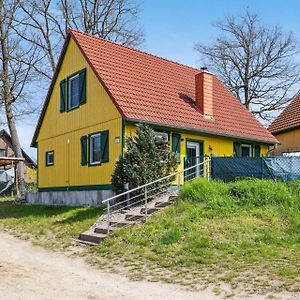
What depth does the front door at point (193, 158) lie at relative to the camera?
20.2m

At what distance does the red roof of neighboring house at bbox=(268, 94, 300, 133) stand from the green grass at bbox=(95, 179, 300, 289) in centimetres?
1334

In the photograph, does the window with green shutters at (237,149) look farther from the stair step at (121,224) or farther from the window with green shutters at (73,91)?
the stair step at (121,224)

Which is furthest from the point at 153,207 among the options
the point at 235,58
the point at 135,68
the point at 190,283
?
the point at 235,58

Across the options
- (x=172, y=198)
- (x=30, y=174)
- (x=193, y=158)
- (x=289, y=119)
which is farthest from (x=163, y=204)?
(x=30, y=174)

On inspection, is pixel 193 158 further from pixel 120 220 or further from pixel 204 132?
pixel 120 220

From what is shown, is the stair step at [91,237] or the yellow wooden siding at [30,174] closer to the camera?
the stair step at [91,237]

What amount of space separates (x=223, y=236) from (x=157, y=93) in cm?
1037

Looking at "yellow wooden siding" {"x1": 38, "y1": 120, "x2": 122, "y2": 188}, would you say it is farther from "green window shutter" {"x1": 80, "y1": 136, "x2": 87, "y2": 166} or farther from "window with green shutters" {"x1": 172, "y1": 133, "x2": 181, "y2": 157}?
"window with green shutters" {"x1": 172, "y1": 133, "x2": 181, "y2": 157}

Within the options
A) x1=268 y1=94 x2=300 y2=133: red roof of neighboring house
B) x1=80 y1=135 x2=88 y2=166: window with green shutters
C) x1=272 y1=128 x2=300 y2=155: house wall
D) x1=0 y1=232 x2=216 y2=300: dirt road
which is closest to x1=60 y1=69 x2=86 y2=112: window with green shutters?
x1=80 y1=135 x2=88 y2=166: window with green shutters

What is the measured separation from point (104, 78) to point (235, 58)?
24.5 metres

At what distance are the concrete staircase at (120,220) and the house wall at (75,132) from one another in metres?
3.46

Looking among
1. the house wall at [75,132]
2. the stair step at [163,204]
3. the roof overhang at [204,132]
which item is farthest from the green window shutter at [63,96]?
the stair step at [163,204]

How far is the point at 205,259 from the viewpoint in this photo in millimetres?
10547

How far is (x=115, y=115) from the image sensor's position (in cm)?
1873
